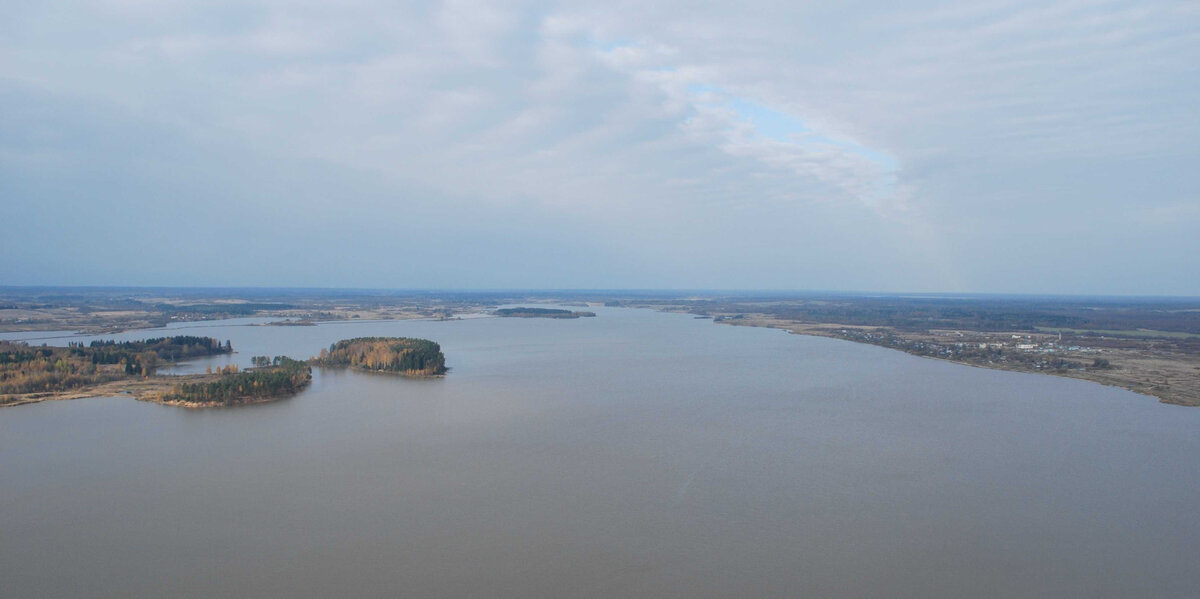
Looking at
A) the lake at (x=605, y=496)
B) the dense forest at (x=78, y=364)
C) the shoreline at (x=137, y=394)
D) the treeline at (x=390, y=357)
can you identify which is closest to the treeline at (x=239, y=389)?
the shoreline at (x=137, y=394)

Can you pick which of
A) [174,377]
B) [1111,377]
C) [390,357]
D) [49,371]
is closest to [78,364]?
[49,371]

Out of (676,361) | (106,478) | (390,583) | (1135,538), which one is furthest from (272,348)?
(1135,538)

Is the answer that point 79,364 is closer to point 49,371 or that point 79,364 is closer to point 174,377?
point 49,371

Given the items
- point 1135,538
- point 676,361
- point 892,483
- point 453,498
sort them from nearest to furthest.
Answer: point 1135,538, point 453,498, point 892,483, point 676,361

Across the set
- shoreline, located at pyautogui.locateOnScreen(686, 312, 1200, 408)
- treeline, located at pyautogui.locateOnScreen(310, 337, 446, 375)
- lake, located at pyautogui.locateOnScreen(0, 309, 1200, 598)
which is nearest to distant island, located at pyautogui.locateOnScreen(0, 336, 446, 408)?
treeline, located at pyautogui.locateOnScreen(310, 337, 446, 375)

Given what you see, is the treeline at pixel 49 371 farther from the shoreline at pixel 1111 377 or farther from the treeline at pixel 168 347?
the shoreline at pixel 1111 377

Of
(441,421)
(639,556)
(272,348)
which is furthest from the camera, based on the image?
(272,348)

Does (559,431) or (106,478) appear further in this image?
(559,431)

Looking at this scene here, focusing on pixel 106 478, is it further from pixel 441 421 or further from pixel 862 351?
pixel 862 351
